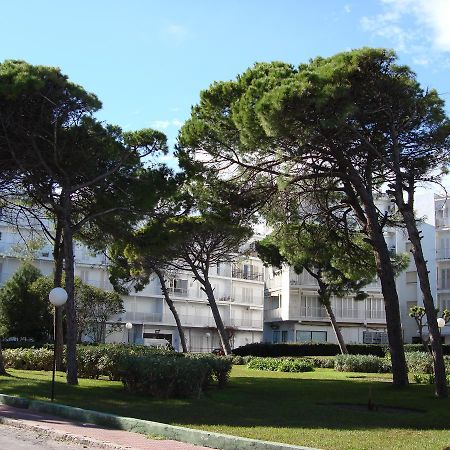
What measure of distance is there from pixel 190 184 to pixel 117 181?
250cm

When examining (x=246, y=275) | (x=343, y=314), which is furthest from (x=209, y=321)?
(x=343, y=314)

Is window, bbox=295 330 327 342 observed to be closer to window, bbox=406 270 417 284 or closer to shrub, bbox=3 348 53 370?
window, bbox=406 270 417 284

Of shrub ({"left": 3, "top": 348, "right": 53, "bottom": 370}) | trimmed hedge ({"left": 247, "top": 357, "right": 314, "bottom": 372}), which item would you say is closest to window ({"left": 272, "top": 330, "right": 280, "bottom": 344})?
trimmed hedge ({"left": 247, "top": 357, "right": 314, "bottom": 372})

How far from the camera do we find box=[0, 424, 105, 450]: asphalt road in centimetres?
912

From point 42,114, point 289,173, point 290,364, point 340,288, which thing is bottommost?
point 290,364

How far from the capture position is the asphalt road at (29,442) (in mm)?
9125

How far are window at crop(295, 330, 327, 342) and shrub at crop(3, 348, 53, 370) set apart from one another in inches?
1702

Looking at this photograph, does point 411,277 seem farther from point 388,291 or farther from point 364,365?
point 388,291

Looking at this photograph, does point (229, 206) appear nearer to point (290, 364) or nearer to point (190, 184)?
point (190, 184)

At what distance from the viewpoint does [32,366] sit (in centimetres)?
2327

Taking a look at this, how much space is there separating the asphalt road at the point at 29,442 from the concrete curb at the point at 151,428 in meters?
1.28

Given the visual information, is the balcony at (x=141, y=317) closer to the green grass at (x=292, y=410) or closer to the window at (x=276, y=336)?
the window at (x=276, y=336)

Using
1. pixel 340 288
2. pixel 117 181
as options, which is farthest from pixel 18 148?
pixel 340 288

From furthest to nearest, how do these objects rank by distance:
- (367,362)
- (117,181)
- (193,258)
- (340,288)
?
(340,288)
(193,258)
(367,362)
(117,181)
